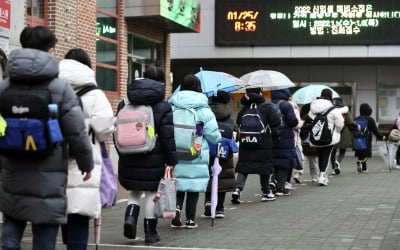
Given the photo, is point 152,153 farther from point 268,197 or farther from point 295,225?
point 268,197

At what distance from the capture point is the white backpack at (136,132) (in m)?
7.21

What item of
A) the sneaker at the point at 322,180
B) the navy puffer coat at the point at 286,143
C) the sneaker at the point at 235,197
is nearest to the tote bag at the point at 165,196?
the sneaker at the point at 235,197

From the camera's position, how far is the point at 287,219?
960 cm

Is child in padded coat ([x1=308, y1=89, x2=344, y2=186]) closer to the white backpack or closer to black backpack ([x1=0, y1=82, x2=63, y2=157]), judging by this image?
the white backpack

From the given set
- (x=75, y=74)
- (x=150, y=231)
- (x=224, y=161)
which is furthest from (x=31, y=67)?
(x=224, y=161)

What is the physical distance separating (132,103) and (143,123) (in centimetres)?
34

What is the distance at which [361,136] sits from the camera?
60.3 feet

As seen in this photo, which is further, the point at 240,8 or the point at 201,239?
the point at 240,8

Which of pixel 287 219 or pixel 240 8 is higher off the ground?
pixel 240 8

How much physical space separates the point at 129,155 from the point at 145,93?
65 centimetres

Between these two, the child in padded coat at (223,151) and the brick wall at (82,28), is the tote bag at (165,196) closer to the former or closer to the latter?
the child in padded coat at (223,151)

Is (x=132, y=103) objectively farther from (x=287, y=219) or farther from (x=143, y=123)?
(x=287, y=219)

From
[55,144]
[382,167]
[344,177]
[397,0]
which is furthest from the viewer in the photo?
[397,0]

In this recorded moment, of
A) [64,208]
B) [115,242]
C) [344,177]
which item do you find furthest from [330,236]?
[344,177]
